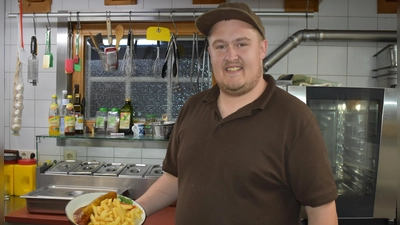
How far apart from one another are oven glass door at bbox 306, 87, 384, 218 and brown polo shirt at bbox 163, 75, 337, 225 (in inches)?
29.4

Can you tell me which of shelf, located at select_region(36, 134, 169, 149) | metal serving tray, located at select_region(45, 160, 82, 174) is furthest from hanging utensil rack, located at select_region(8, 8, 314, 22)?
metal serving tray, located at select_region(45, 160, 82, 174)

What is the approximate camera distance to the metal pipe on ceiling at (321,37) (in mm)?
2037

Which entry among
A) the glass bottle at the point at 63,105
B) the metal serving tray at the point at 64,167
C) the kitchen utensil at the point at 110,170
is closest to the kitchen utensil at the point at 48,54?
the glass bottle at the point at 63,105

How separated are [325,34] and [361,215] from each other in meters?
1.09

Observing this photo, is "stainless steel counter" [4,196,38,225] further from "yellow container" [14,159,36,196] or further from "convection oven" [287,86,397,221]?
"convection oven" [287,86,397,221]

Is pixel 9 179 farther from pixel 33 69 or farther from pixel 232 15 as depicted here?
pixel 232 15

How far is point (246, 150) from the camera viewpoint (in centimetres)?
94

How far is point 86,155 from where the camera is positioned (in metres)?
2.04

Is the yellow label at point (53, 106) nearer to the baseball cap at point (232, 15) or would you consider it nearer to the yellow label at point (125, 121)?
the yellow label at point (125, 121)

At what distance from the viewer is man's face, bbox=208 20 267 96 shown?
101cm

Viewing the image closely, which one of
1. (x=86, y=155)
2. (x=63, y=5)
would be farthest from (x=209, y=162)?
(x=63, y=5)

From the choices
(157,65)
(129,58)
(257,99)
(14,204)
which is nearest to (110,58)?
(129,58)

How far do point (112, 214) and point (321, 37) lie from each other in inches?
67.9

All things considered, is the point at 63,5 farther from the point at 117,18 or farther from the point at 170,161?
the point at 170,161
